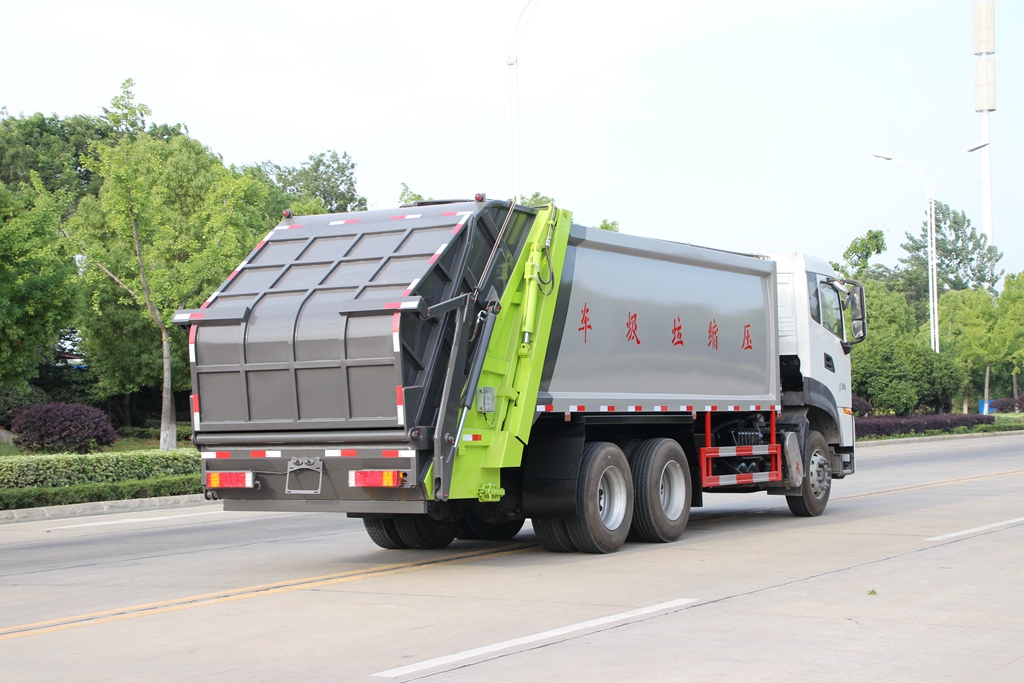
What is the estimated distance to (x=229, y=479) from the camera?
10.4 m

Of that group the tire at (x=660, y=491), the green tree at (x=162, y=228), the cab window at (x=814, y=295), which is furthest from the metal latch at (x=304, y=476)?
the green tree at (x=162, y=228)

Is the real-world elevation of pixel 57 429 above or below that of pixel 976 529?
above

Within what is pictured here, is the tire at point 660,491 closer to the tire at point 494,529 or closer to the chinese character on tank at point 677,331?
the chinese character on tank at point 677,331

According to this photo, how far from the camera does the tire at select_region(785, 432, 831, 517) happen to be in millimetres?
15188

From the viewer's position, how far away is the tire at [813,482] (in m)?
15.2

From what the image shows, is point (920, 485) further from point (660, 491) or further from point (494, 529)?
point (494, 529)

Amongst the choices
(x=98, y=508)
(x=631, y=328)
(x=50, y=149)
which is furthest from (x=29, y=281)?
(x=50, y=149)

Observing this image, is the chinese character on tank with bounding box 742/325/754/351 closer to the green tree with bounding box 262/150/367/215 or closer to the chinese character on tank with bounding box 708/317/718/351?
the chinese character on tank with bounding box 708/317/718/351

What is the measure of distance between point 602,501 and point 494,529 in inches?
64.9

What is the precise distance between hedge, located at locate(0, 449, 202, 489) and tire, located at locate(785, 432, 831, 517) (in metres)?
9.03

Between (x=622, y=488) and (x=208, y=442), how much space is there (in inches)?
158

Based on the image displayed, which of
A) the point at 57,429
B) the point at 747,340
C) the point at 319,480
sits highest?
the point at 747,340

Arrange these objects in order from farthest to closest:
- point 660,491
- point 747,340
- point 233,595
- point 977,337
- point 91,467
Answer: point 977,337 < point 91,467 < point 747,340 < point 660,491 < point 233,595

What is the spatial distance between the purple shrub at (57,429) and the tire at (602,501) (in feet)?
52.2
